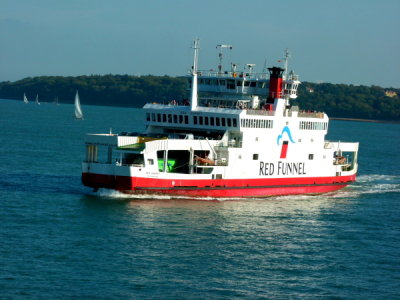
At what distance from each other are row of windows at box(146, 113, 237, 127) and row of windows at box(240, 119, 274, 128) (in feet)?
1.98

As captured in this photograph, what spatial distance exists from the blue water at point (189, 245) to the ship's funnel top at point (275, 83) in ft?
24.4

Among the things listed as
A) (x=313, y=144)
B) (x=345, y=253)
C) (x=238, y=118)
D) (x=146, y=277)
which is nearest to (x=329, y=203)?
(x=313, y=144)

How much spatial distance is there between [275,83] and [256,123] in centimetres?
457

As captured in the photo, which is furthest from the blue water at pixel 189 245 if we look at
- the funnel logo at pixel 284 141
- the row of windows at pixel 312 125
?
the row of windows at pixel 312 125

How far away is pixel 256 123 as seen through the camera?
49.2 meters

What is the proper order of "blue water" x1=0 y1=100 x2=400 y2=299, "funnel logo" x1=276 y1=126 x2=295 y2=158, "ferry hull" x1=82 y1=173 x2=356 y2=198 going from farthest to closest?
"funnel logo" x1=276 y1=126 x2=295 y2=158, "ferry hull" x1=82 y1=173 x2=356 y2=198, "blue water" x1=0 y1=100 x2=400 y2=299

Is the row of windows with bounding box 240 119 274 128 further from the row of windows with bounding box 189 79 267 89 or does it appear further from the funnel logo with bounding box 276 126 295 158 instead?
the row of windows with bounding box 189 79 267 89

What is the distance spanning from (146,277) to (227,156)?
18.9 m

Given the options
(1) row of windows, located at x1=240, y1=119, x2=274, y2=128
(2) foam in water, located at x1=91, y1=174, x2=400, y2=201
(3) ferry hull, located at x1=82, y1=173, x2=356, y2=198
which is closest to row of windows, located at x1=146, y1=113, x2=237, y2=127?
(1) row of windows, located at x1=240, y1=119, x2=274, y2=128

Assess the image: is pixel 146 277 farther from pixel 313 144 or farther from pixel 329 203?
pixel 313 144

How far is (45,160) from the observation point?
6544 cm

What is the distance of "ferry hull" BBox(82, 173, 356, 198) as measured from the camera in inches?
1721

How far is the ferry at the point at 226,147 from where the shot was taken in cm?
4431

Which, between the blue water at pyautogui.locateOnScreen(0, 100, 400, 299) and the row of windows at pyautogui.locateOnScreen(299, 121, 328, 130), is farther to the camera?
the row of windows at pyautogui.locateOnScreen(299, 121, 328, 130)
